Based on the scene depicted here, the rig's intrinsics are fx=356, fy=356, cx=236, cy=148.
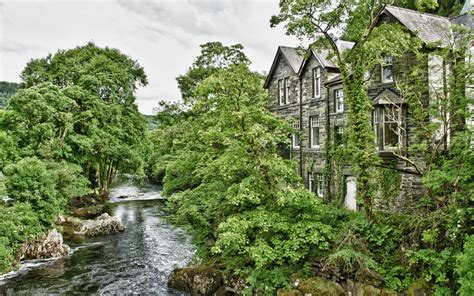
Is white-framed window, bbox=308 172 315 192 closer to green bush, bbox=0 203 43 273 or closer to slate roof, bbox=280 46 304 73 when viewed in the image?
slate roof, bbox=280 46 304 73

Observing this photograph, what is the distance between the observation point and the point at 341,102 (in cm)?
2380

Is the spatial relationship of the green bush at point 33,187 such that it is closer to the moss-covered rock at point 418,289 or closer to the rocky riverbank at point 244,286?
the rocky riverbank at point 244,286

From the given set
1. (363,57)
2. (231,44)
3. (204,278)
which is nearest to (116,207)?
(231,44)

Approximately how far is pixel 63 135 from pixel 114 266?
14.6 m

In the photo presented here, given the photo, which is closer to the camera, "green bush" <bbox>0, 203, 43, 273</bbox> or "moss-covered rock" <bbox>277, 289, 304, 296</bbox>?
"moss-covered rock" <bbox>277, 289, 304, 296</bbox>

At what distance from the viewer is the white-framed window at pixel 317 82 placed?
25.7m

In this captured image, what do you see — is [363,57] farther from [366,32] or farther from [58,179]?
[58,179]

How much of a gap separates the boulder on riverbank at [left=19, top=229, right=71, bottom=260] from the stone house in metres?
16.7

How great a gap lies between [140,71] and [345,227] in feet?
111

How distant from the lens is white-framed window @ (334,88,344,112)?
23.7m

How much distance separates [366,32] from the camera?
630 inches

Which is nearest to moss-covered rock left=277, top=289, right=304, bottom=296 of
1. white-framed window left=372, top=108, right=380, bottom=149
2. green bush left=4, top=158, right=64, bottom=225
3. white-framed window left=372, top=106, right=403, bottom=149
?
white-framed window left=372, top=106, right=403, bottom=149

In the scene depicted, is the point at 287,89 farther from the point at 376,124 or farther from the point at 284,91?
the point at 376,124

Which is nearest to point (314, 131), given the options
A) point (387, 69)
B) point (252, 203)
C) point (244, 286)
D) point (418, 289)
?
point (387, 69)
